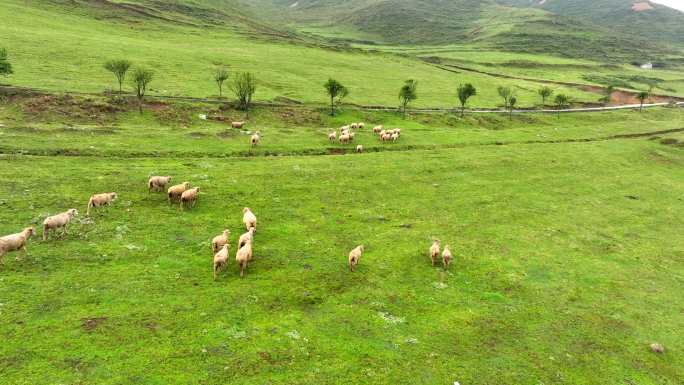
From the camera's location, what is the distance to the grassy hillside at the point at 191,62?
7559 cm

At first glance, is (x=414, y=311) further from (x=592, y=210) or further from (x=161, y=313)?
(x=592, y=210)

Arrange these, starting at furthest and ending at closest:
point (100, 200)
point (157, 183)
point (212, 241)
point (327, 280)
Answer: point (157, 183) → point (100, 200) → point (212, 241) → point (327, 280)

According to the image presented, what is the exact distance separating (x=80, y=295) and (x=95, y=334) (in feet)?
10.5

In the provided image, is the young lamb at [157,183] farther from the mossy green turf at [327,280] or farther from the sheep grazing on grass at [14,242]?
the sheep grazing on grass at [14,242]

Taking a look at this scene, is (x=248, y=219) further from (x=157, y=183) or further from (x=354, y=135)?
(x=354, y=135)

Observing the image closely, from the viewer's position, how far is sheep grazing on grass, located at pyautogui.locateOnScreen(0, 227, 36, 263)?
21.1 m

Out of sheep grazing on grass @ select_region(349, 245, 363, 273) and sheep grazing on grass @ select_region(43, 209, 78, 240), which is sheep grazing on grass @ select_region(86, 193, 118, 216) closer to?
sheep grazing on grass @ select_region(43, 209, 78, 240)

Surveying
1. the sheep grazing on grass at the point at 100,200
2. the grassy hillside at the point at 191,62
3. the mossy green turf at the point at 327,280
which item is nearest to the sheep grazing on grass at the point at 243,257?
the mossy green turf at the point at 327,280

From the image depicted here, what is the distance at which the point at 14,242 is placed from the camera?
70.8 ft

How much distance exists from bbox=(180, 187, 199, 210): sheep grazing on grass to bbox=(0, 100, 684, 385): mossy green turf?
72 cm

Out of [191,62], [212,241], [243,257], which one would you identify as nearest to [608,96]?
[191,62]

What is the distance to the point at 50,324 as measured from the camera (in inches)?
692

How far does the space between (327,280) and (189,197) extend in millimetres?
12831

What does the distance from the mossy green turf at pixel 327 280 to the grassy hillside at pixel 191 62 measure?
121ft
